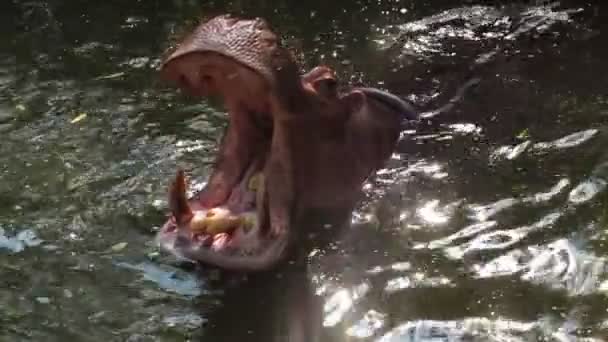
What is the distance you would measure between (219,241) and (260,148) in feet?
1.56

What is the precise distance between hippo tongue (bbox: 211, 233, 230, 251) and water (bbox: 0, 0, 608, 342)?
20cm

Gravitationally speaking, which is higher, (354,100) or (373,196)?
(354,100)

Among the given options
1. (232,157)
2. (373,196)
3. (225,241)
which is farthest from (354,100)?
(225,241)

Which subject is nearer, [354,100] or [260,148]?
[260,148]

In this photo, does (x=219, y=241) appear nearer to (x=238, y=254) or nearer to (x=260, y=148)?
(x=238, y=254)

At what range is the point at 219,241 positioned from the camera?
354 centimetres

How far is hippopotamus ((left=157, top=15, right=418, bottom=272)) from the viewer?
3400 millimetres

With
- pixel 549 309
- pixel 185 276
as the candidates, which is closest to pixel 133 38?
pixel 185 276

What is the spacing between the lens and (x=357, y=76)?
548 cm

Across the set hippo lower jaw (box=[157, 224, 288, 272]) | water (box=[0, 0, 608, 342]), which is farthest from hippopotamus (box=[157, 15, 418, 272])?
water (box=[0, 0, 608, 342])

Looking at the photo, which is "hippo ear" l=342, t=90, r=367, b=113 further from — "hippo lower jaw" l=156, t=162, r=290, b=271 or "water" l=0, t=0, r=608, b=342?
"hippo lower jaw" l=156, t=162, r=290, b=271

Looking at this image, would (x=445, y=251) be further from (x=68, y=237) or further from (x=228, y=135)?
(x=68, y=237)

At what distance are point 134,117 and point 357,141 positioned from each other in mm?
1534

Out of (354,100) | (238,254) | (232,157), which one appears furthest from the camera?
(354,100)
